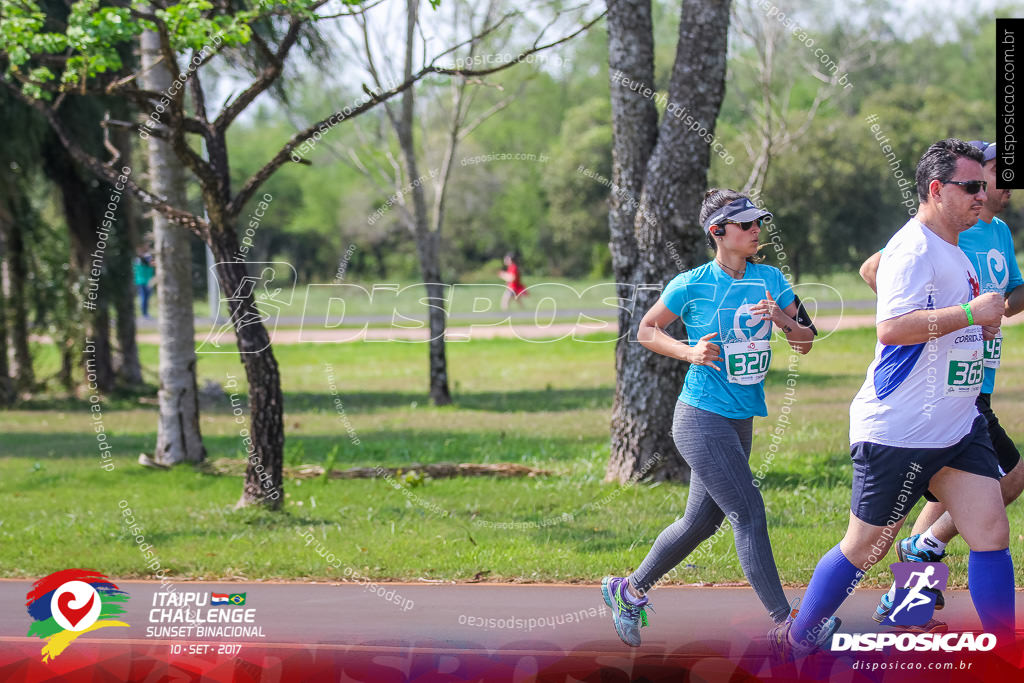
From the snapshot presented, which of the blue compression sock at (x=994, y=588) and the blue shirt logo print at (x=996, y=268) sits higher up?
the blue shirt logo print at (x=996, y=268)

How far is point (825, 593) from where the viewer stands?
4.14 meters

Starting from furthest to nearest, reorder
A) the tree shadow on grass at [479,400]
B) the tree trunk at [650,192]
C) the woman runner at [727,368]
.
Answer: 1. the tree shadow on grass at [479,400]
2. the tree trunk at [650,192]
3. the woman runner at [727,368]

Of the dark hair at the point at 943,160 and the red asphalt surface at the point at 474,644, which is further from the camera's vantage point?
the red asphalt surface at the point at 474,644

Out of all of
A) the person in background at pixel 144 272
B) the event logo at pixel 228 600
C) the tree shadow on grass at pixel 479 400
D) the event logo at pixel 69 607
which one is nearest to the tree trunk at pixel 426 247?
the tree shadow on grass at pixel 479 400

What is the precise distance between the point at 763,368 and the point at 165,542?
4338 millimetres

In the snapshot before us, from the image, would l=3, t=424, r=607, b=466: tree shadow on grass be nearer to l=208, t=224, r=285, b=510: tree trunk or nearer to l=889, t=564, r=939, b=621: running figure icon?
l=208, t=224, r=285, b=510: tree trunk

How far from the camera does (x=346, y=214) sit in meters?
39.9

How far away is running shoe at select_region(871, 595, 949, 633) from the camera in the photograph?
15.3 feet

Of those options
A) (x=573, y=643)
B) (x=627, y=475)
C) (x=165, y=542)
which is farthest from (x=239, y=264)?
(x=573, y=643)

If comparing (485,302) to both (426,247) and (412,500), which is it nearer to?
(426,247)

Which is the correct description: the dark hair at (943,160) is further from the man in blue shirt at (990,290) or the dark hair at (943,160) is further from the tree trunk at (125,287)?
the tree trunk at (125,287)

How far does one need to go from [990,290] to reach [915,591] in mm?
1336

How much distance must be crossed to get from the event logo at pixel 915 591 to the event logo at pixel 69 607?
3563mm

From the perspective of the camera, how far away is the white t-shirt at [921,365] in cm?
403
